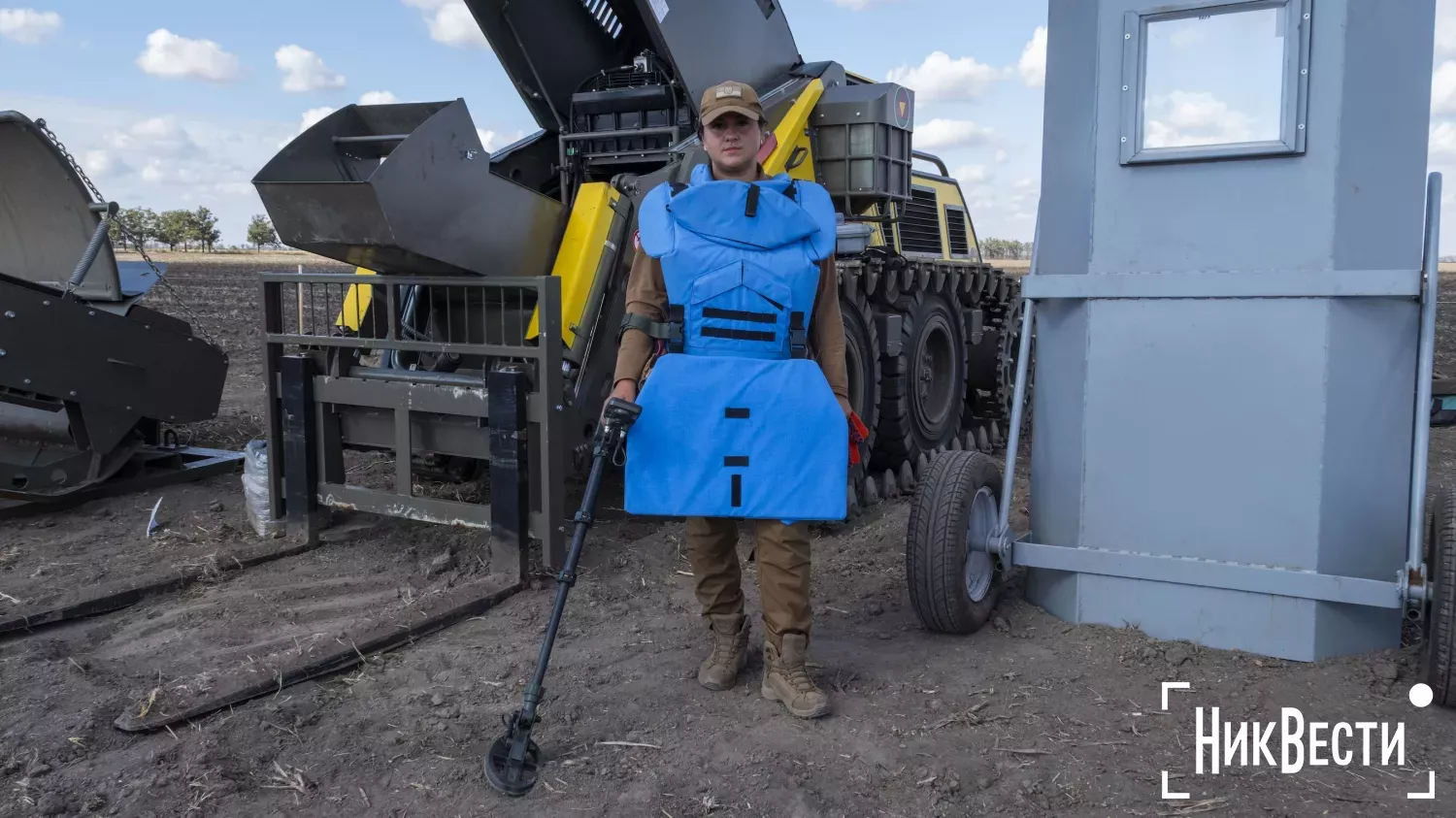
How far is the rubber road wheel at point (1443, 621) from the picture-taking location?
3.20 meters

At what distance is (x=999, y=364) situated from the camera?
8945 mm

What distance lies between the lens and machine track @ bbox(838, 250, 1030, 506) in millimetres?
6602

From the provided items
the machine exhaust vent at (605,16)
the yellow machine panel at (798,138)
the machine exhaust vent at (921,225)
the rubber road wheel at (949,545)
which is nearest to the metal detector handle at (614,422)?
the rubber road wheel at (949,545)

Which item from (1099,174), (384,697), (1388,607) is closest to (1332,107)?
(1099,174)

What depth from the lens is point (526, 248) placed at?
199 inches

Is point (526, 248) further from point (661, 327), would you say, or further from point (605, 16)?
point (661, 327)

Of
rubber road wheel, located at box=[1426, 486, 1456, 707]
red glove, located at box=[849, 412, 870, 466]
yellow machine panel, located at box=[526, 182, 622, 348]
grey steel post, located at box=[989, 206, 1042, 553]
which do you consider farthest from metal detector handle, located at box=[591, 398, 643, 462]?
rubber road wheel, located at box=[1426, 486, 1456, 707]

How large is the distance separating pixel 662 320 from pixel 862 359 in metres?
3.19

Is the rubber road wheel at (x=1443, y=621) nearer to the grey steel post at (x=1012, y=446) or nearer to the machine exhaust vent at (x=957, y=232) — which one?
the grey steel post at (x=1012, y=446)

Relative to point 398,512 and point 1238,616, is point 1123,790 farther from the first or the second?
point 398,512

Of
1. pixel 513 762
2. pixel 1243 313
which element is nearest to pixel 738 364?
pixel 513 762

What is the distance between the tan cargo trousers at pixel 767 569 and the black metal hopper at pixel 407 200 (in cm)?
179

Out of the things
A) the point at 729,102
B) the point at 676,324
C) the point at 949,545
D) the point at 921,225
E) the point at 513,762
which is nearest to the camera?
the point at 513,762

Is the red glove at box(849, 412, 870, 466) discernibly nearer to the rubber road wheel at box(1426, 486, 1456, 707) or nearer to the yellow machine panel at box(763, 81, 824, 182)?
the rubber road wheel at box(1426, 486, 1456, 707)
